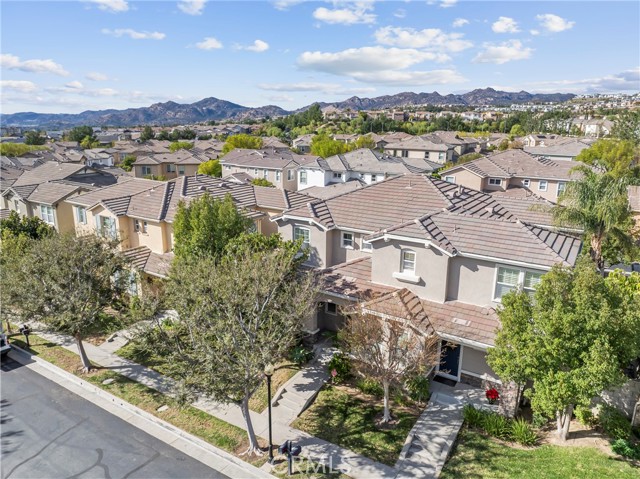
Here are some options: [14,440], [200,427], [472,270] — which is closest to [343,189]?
[472,270]

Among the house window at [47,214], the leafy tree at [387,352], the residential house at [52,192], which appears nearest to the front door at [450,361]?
the leafy tree at [387,352]

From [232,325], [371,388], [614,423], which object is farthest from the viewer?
[371,388]

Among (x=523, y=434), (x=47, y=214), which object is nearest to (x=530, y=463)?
(x=523, y=434)

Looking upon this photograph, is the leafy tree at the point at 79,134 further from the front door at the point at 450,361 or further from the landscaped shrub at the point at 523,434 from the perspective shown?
the landscaped shrub at the point at 523,434

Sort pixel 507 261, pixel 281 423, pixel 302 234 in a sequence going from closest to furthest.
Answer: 1. pixel 281 423
2. pixel 507 261
3. pixel 302 234

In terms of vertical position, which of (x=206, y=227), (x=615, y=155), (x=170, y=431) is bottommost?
(x=170, y=431)

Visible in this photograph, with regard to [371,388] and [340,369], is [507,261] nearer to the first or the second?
[371,388]
